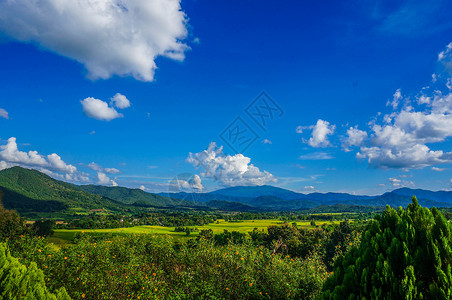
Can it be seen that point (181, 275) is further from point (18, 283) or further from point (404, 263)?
point (404, 263)

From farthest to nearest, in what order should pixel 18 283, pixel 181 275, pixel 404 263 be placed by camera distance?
pixel 181 275, pixel 18 283, pixel 404 263

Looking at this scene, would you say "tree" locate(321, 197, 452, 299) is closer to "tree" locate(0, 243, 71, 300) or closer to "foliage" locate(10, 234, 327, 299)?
"foliage" locate(10, 234, 327, 299)

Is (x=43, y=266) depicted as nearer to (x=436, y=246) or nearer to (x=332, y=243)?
(x=436, y=246)

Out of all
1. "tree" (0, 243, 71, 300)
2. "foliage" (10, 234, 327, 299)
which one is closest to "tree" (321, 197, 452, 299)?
"foliage" (10, 234, 327, 299)

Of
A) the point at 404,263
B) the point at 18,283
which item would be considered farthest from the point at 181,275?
the point at 404,263

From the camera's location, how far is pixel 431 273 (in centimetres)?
333

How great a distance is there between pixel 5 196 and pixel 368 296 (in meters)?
198

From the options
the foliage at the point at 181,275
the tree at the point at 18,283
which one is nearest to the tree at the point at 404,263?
the foliage at the point at 181,275

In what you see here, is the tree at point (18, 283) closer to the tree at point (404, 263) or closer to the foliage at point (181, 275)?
the foliage at point (181, 275)

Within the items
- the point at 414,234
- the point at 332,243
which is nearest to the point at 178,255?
the point at 414,234

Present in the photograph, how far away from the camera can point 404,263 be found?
340cm

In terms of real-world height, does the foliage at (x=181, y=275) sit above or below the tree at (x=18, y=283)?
below

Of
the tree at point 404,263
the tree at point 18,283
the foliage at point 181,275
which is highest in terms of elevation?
the tree at point 404,263

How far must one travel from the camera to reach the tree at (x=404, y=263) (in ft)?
10.5
